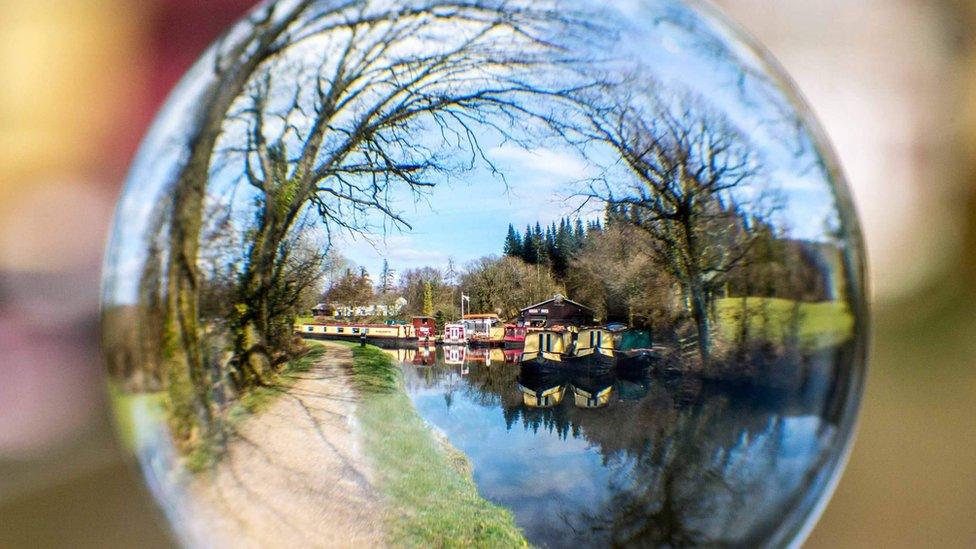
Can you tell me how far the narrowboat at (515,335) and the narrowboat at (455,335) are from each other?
0.03 m

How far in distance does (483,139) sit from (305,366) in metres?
0.18

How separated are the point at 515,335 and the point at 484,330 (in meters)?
0.02

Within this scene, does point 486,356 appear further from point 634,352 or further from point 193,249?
point 193,249

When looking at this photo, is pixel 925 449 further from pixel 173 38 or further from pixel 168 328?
pixel 173 38

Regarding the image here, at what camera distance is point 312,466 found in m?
0.56

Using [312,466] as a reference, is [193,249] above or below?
above

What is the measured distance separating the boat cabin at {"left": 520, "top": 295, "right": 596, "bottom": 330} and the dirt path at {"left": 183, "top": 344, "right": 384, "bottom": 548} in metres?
0.12

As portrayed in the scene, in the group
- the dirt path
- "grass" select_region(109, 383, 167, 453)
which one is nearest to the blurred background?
"grass" select_region(109, 383, 167, 453)

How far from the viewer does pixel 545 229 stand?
0.55 metres

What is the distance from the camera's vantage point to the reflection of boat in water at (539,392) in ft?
1.81

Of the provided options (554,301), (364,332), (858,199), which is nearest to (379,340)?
(364,332)

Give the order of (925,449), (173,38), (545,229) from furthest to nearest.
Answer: (173,38)
(925,449)
(545,229)

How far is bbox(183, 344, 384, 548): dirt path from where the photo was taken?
56 centimetres

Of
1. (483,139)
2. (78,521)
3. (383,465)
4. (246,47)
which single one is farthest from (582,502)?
(78,521)
